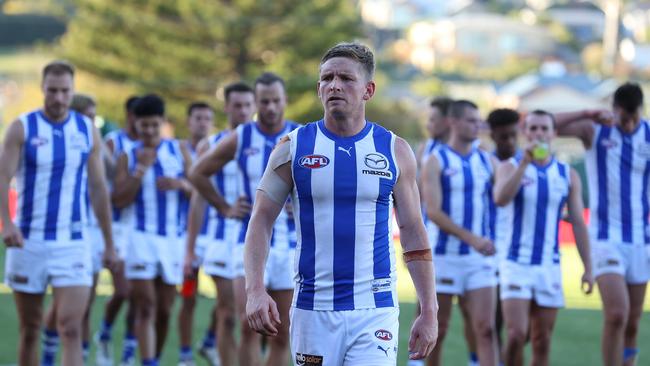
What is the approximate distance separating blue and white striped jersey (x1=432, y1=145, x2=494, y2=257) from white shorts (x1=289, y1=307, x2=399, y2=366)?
14.1 ft

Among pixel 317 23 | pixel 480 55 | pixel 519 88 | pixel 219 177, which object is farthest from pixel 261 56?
pixel 480 55

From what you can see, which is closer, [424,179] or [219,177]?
[424,179]

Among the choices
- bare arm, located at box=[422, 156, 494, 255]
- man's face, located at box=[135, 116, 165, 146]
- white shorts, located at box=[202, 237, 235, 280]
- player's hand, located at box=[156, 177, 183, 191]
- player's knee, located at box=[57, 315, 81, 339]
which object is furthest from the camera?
player's hand, located at box=[156, 177, 183, 191]

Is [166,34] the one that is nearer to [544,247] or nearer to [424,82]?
[544,247]

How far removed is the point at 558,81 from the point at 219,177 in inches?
3515

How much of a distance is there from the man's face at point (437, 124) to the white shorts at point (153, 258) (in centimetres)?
271

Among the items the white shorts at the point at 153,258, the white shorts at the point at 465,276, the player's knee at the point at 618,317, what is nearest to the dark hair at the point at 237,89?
the white shorts at the point at 153,258

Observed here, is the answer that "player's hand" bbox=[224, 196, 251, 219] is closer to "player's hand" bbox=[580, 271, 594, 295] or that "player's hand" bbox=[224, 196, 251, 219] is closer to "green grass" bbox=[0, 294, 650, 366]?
"player's hand" bbox=[580, 271, 594, 295]

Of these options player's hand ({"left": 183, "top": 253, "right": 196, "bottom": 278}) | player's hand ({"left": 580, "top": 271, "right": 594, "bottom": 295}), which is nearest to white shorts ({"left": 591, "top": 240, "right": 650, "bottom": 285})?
player's hand ({"left": 580, "top": 271, "right": 594, "bottom": 295})

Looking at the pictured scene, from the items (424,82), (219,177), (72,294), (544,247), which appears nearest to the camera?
(72,294)

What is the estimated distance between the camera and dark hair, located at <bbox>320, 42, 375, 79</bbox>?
6.09 meters

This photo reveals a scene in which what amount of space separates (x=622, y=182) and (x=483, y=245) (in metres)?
1.44

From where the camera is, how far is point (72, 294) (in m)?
9.09

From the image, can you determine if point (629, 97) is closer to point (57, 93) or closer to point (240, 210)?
point (240, 210)
